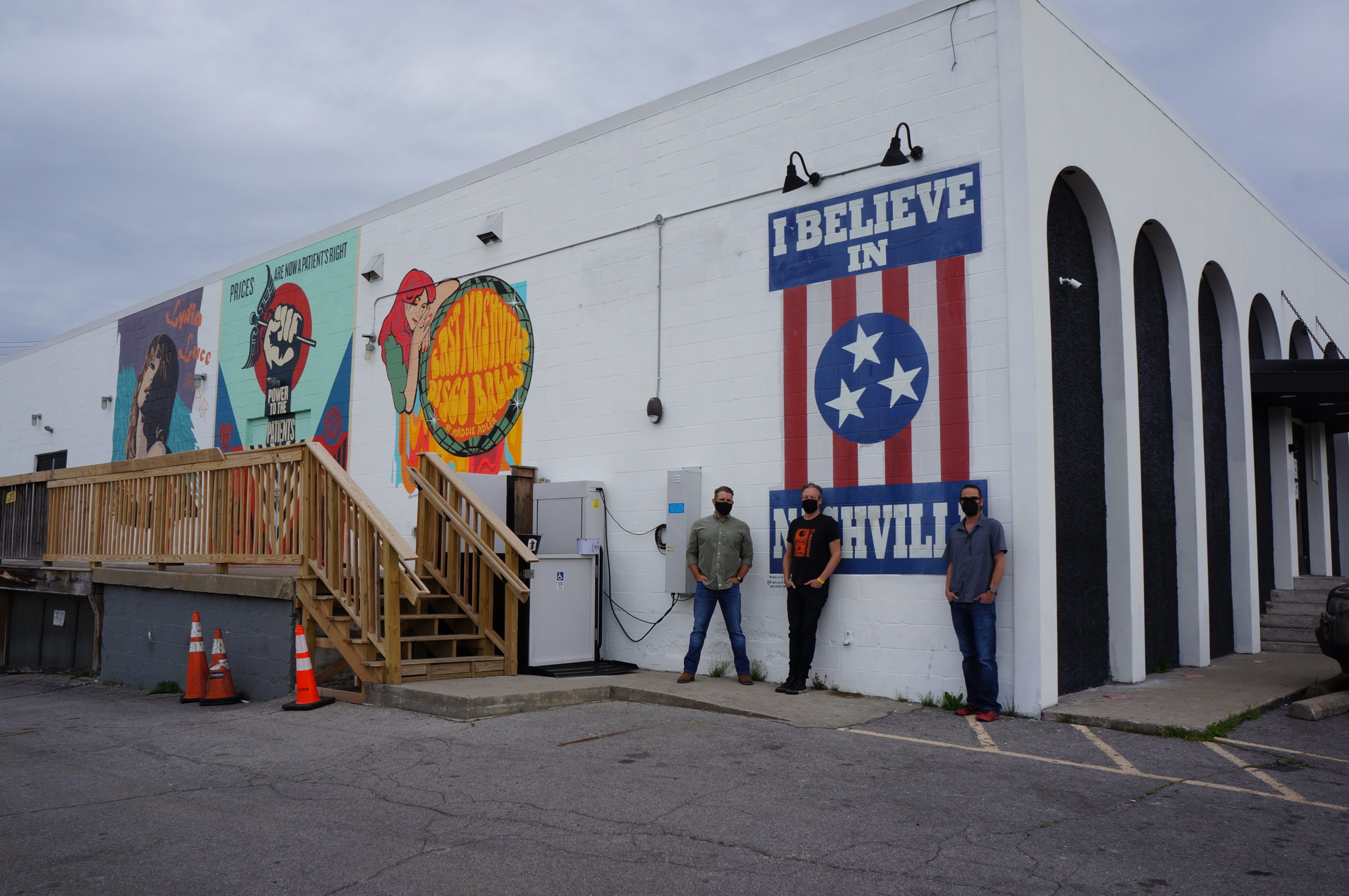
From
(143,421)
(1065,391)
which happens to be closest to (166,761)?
(1065,391)

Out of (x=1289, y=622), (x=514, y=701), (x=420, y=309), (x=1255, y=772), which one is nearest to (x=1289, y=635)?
(x=1289, y=622)

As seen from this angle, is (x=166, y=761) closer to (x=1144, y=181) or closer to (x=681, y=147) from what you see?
(x=681, y=147)

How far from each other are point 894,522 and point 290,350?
11.3 metres

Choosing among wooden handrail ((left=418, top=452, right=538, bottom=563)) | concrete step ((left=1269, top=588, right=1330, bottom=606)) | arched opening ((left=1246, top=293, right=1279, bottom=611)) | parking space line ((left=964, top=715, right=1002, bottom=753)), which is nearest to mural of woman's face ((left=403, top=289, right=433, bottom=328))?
wooden handrail ((left=418, top=452, right=538, bottom=563))

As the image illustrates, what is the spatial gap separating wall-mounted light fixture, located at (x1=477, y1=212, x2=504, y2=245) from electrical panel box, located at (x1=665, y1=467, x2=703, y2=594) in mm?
4513

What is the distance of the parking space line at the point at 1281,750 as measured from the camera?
6691 millimetres

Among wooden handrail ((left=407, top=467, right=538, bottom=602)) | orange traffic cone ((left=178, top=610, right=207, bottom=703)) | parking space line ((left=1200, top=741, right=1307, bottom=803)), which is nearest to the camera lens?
parking space line ((left=1200, top=741, right=1307, bottom=803))

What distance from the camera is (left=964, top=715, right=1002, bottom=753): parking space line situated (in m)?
7.03

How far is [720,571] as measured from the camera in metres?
9.64

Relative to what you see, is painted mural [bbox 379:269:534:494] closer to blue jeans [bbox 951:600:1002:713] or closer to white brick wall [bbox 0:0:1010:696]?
white brick wall [bbox 0:0:1010:696]

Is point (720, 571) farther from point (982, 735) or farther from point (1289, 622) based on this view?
point (1289, 622)

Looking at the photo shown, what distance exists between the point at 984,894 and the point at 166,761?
5407 millimetres

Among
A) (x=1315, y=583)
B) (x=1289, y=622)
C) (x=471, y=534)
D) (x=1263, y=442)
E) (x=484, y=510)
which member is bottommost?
(x=1289, y=622)

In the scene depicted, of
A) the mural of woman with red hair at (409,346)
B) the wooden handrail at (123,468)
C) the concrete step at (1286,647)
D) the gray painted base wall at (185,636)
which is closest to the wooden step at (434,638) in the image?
the gray painted base wall at (185,636)
